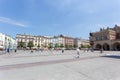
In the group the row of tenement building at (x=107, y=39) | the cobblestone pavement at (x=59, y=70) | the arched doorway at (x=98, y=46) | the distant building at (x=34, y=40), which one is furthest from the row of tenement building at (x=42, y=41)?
the cobblestone pavement at (x=59, y=70)

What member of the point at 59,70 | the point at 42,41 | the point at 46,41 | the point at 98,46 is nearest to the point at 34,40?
the point at 42,41

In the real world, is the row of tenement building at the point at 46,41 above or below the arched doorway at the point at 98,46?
above

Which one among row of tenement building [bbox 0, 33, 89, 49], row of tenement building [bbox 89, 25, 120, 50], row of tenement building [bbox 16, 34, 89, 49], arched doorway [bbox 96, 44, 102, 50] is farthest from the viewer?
row of tenement building [bbox 16, 34, 89, 49]

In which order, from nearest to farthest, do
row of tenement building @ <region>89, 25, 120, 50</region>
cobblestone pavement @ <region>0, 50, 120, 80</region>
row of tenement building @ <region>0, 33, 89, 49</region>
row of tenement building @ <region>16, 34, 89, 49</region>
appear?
cobblestone pavement @ <region>0, 50, 120, 80</region>, row of tenement building @ <region>89, 25, 120, 50</region>, row of tenement building @ <region>0, 33, 89, 49</region>, row of tenement building @ <region>16, 34, 89, 49</region>

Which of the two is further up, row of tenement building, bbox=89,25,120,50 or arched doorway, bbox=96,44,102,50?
row of tenement building, bbox=89,25,120,50

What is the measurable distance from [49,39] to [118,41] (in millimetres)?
81936

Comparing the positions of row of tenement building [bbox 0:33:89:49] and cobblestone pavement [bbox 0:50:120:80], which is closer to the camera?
cobblestone pavement [bbox 0:50:120:80]

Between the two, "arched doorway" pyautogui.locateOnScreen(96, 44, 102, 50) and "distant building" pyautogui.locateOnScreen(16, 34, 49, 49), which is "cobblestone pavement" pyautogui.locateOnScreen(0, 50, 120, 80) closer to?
"arched doorway" pyautogui.locateOnScreen(96, 44, 102, 50)

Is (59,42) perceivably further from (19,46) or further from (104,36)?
(104,36)

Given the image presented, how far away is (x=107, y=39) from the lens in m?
73.2

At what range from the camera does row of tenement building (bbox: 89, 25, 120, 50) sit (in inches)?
2804

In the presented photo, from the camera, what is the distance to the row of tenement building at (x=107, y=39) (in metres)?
71.2

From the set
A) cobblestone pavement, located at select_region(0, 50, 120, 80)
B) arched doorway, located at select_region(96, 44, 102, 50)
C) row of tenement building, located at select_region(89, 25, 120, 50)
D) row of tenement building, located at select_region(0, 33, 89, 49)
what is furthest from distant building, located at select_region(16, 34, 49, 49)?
cobblestone pavement, located at select_region(0, 50, 120, 80)

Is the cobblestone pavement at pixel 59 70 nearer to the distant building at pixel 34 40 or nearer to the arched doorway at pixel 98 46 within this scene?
the arched doorway at pixel 98 46
